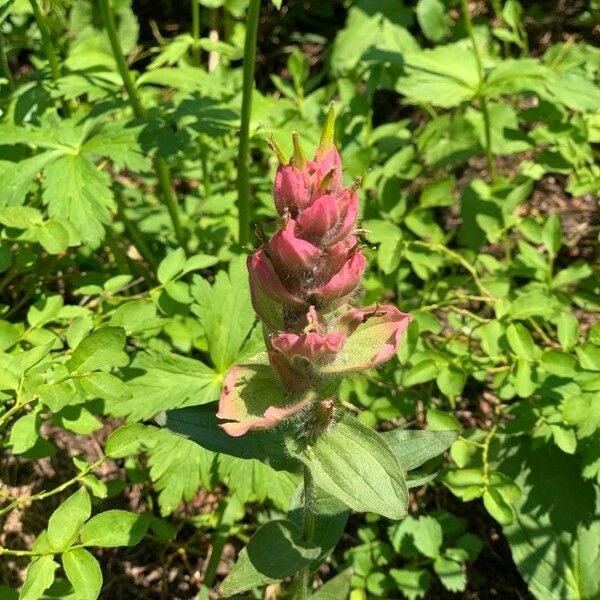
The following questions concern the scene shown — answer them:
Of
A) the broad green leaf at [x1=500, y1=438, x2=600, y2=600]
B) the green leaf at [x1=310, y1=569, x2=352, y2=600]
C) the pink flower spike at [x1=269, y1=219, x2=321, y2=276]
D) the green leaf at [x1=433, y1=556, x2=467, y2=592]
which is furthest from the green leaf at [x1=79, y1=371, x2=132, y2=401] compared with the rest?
the broad green leaf at [x1=500, y1=438, x2=600, y2=600]

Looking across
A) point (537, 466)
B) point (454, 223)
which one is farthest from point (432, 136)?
point (537, 466)

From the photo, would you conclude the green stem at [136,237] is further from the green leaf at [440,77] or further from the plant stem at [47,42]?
the green leaf at [440,77]

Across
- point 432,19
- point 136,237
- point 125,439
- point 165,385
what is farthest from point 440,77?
point 125,439

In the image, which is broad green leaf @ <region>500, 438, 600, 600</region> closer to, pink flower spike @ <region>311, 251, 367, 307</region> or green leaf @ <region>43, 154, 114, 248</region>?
pink flower spike @ <region>311, 251, 367, 307</region>

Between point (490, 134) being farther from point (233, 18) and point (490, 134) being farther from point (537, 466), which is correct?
point (233, 18)

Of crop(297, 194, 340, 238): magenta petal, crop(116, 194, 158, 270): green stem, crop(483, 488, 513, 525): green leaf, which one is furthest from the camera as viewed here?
crop(116, 194, 158, 270): green stem
